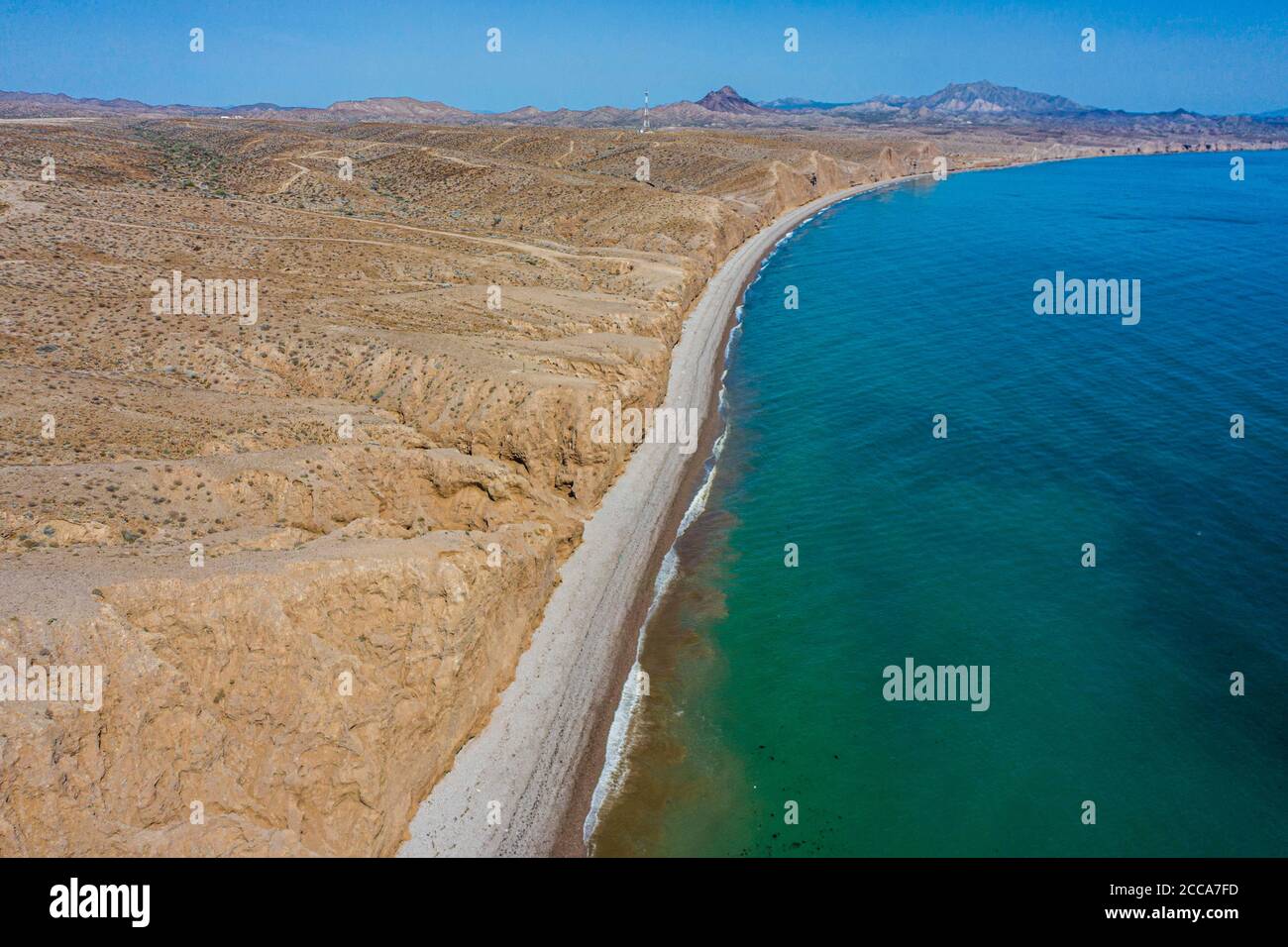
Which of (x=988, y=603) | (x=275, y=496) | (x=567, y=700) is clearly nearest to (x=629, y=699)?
(x=567, y=700)

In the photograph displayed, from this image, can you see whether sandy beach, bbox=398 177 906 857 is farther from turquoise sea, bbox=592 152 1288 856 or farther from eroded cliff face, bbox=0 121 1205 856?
turquoise sea, bbox=592 152 1288 856

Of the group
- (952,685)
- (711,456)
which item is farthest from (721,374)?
(952,685)

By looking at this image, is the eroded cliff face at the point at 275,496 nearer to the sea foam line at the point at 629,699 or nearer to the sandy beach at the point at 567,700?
the sandy beach at the point at 567,700

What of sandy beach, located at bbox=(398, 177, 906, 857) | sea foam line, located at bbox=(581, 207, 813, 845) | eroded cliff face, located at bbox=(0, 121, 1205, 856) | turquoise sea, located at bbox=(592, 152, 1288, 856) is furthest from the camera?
sea foam line, located at bbox=(581, 207, 813, 845)

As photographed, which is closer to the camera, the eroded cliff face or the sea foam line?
the eroded cliff face

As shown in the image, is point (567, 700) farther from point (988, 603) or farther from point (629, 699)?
point (988, 603)

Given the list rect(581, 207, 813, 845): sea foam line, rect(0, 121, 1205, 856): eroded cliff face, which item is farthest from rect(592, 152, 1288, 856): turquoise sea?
rect(0, 121, 1205, 856): eroded cliff face

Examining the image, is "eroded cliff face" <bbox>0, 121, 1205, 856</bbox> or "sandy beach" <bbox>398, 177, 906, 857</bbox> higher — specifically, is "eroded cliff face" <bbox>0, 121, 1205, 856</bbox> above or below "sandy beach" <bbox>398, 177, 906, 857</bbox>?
above
